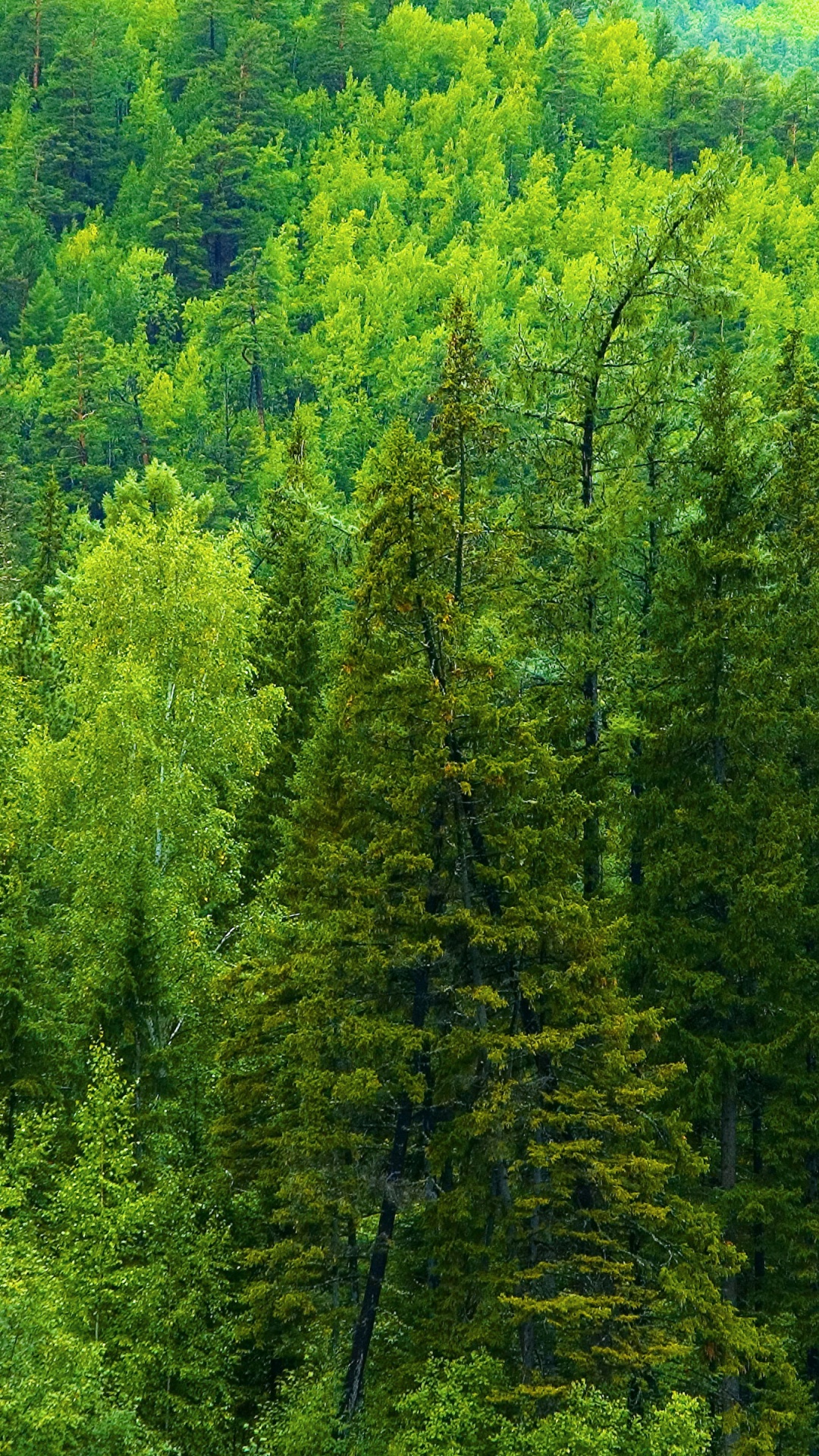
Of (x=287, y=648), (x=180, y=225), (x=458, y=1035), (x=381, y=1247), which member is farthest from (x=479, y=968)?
(x=180, y=225)

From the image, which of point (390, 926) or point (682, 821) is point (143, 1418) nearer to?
point (390, 926)

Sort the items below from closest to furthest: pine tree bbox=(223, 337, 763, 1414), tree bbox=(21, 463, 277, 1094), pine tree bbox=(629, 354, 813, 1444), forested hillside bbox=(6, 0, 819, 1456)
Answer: pine tree bbox=(223, 337, 763, 1414) < forested hillside bbox=(6, 0, 819, 1456) < pine tree bbox=(629, 354, 813, 1444) < tree bbox=(21, 463, 277, 1094)

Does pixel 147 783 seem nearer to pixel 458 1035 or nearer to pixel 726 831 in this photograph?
pixel 726 831

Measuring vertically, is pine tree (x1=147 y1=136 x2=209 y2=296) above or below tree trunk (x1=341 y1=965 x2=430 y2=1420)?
above

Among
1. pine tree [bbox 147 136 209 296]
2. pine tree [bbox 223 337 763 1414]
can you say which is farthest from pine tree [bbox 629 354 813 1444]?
pine tree [bbox 147 136 209 296]

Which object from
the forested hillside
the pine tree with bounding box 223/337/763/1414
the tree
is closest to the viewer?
the pine tree with bounding box 223/337/763/1414

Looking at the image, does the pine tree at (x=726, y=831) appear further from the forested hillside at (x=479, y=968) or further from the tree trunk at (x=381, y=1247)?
the tree trunk at (x=381, y=1247)

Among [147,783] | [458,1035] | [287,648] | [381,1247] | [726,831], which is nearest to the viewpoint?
[458,1035]

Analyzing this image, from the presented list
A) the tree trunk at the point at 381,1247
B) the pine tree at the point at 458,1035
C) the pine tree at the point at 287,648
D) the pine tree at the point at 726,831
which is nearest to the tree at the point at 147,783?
the pine tree at the point at 287,648

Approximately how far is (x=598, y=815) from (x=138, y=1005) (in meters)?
7.50

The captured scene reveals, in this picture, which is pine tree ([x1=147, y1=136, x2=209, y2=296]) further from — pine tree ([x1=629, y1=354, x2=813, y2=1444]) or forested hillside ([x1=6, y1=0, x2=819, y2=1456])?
pine tree ([x1=629, y1=354, x2=813, y2=1444])

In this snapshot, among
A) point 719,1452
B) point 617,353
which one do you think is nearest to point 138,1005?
point 719,1452

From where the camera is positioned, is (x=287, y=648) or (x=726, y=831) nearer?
(x=726, y=831)

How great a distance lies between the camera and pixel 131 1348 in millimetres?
20516
